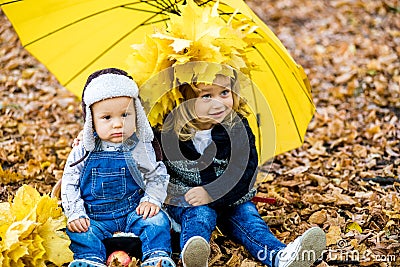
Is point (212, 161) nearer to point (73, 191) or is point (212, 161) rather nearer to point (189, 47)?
point (189, 47)


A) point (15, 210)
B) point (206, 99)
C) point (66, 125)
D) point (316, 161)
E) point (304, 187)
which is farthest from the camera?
point (66, 125)

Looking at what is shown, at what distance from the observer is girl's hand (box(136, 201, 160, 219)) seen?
331cm

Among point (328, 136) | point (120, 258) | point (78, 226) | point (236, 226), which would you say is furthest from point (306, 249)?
point (328, 136)

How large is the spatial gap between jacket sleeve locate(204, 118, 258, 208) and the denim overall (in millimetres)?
381

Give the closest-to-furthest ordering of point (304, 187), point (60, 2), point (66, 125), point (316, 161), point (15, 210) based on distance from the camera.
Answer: point (15, 210) → point (60, 2) → point (304, 187) → point (316, 161) → point (66, 125)

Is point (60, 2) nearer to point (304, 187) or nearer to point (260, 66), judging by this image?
point (260, 66)

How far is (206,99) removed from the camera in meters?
3.47

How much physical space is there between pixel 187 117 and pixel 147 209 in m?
0.60

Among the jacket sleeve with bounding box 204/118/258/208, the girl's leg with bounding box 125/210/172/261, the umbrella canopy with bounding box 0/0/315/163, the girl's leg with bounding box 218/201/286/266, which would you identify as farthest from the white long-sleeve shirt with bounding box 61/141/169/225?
the umbrella canopy with bounding box 0/0/315/163

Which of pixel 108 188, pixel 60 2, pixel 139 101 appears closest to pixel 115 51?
pixel 60 2

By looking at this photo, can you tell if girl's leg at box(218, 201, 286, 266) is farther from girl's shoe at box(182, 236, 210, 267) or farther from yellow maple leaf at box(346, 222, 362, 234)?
yellow maple leaf at box(346, 222, 362, 234)

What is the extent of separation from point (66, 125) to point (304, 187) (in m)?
2.28

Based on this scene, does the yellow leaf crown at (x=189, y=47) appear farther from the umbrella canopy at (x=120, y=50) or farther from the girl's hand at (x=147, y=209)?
the girl's hand at (x=147, y=209)

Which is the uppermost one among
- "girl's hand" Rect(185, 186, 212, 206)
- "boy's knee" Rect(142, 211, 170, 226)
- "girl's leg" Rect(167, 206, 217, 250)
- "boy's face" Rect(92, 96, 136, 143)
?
"boy's face" Rect(92, 96, 136, 143)
